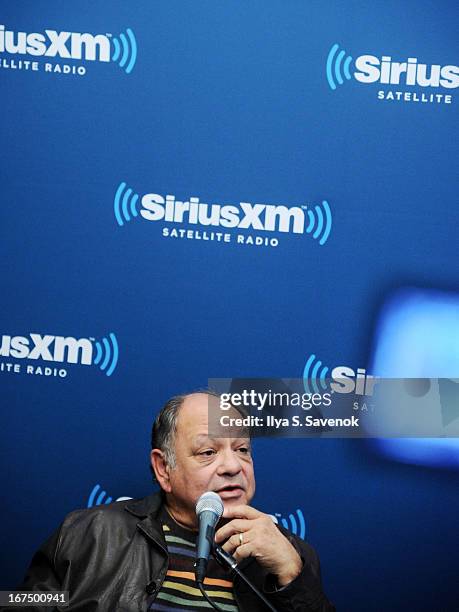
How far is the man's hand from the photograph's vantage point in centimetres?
241

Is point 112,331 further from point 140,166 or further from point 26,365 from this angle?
point 140,166

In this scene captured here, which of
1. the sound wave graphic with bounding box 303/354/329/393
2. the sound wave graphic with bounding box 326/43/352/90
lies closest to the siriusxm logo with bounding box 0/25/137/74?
the sound wave graphic with bounding box 326/43/352/90

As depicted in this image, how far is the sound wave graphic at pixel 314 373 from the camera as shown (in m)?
3.76

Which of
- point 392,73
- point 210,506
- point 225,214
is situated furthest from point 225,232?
point 210,506

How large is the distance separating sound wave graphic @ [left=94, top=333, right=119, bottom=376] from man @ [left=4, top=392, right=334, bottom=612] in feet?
3.24

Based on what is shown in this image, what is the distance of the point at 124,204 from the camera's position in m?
3.77

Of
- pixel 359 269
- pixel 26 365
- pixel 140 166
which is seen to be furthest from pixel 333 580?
pixel 140 166

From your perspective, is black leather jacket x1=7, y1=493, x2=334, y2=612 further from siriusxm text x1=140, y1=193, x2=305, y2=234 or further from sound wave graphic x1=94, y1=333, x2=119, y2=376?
siriusxm text x1=140, y1=193, x2=305, y2=234

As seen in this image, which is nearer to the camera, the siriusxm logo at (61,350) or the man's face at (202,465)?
the man's face at (202,465)

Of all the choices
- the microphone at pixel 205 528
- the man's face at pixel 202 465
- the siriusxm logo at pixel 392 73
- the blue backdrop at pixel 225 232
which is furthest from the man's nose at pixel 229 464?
the siriusxm logo at pixel 392 73

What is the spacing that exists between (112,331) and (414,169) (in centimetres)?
131

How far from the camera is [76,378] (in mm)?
3863

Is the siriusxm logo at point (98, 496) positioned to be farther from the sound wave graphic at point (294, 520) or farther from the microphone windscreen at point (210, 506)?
the microphone windscreen at point (210, 506)

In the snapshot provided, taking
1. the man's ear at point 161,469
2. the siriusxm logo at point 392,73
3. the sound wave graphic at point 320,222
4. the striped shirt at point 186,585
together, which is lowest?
the striped shirt at point 186,585
